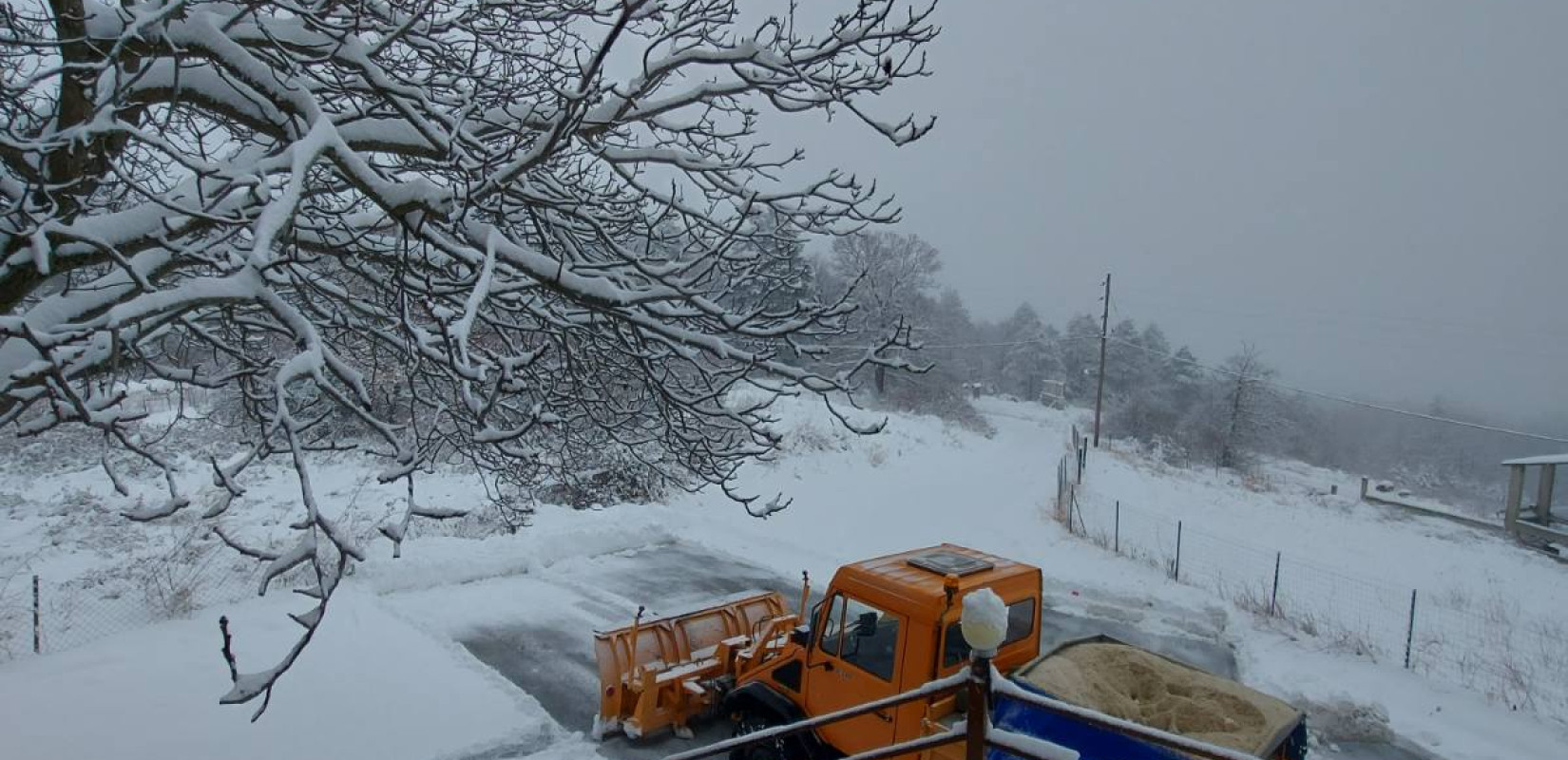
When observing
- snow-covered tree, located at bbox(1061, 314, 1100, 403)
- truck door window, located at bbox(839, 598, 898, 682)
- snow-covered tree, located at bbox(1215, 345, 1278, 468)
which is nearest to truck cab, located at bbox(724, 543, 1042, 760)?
truck door window, located at bbox(839, 598, 898, 682)

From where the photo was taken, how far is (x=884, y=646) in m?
6.47

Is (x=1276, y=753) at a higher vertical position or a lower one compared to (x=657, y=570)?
higher

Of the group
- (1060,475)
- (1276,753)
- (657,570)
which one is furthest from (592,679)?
(1060,475)

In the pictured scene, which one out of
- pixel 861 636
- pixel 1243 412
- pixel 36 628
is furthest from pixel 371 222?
pixel 1243 412

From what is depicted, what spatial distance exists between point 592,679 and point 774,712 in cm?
304

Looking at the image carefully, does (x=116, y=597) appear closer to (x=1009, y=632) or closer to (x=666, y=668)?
(x=666, y=668)

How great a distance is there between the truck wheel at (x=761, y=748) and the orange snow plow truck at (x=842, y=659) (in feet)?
0.05

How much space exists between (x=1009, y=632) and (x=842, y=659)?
4.36 ft

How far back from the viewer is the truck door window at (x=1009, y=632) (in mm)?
6156

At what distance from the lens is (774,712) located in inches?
285

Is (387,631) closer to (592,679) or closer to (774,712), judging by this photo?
(592,679)

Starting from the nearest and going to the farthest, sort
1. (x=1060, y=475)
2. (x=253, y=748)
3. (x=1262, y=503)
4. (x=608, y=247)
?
(x=608, y=247) < (x=253, y=748) < (x=1060, y=475) < (x=1262, y=503)

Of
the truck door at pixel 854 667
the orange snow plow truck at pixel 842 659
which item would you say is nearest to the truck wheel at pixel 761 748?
the orange snow plow truck at pixel 842 659

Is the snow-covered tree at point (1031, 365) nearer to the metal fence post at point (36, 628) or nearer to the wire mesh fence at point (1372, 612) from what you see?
the wire mesh fence at point (1372, 612)
